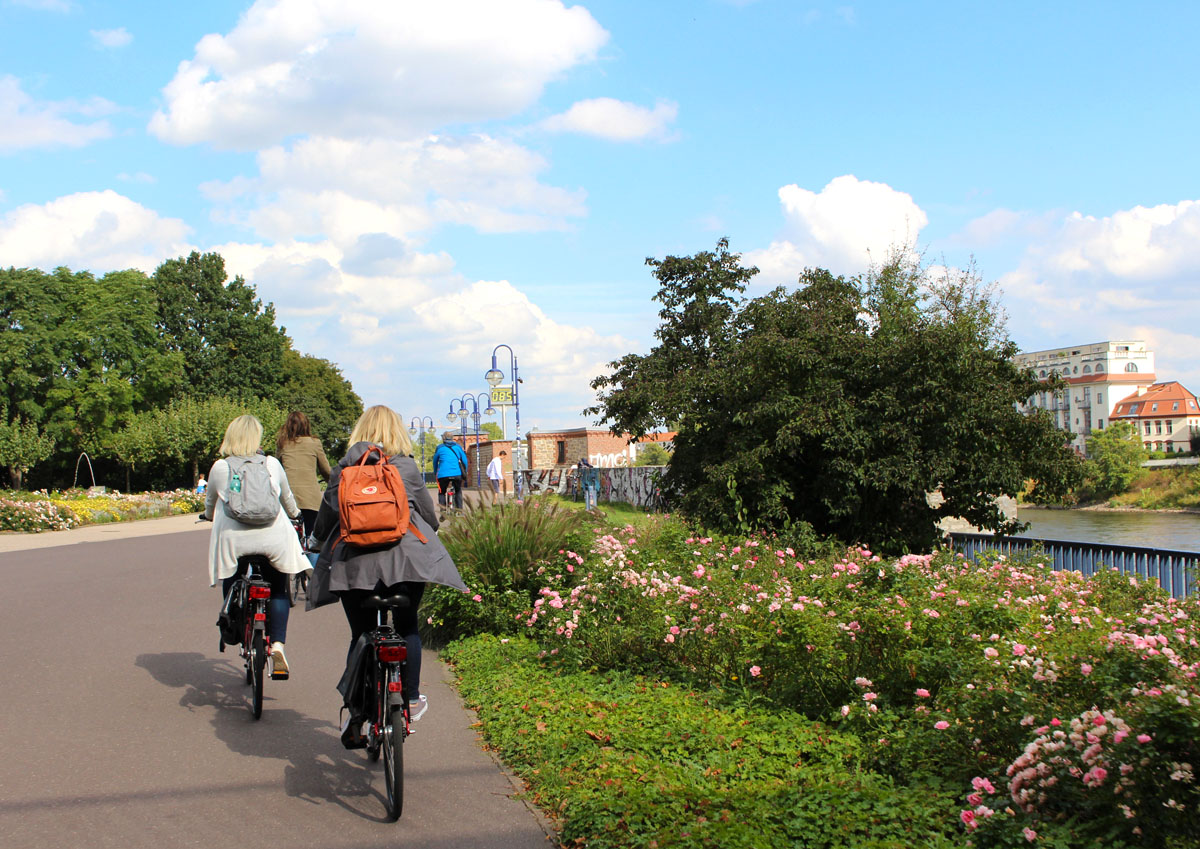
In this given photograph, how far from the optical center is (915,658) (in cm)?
498

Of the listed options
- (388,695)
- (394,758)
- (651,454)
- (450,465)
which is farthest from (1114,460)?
(394,758)

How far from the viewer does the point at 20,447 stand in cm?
4944

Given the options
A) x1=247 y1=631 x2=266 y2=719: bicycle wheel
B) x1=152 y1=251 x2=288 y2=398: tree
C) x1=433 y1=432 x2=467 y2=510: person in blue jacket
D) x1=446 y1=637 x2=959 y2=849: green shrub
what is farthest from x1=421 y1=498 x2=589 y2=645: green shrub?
x1=152 y1=251 x2=288 y2=398: tree

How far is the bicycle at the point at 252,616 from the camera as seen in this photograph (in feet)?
19.2

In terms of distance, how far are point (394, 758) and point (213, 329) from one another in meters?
71.1

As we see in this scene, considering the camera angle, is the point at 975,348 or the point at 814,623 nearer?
the point at 814,623

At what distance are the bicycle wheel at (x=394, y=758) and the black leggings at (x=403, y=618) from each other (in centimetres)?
36

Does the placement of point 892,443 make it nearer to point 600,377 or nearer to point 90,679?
point 90,679

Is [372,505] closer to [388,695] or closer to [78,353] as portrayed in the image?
[388,695]

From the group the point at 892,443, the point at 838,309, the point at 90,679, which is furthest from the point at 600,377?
the point at 90,679

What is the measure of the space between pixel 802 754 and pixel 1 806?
11.6 feet

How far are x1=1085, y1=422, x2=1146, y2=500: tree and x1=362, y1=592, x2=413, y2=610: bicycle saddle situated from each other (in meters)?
79.8

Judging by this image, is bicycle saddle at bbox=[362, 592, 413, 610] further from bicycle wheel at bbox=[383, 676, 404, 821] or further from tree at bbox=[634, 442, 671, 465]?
tree at bbox=[634, 442, 671, 465]

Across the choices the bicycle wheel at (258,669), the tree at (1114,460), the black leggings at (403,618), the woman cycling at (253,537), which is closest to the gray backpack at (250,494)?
the woman cycling at (253,537)
